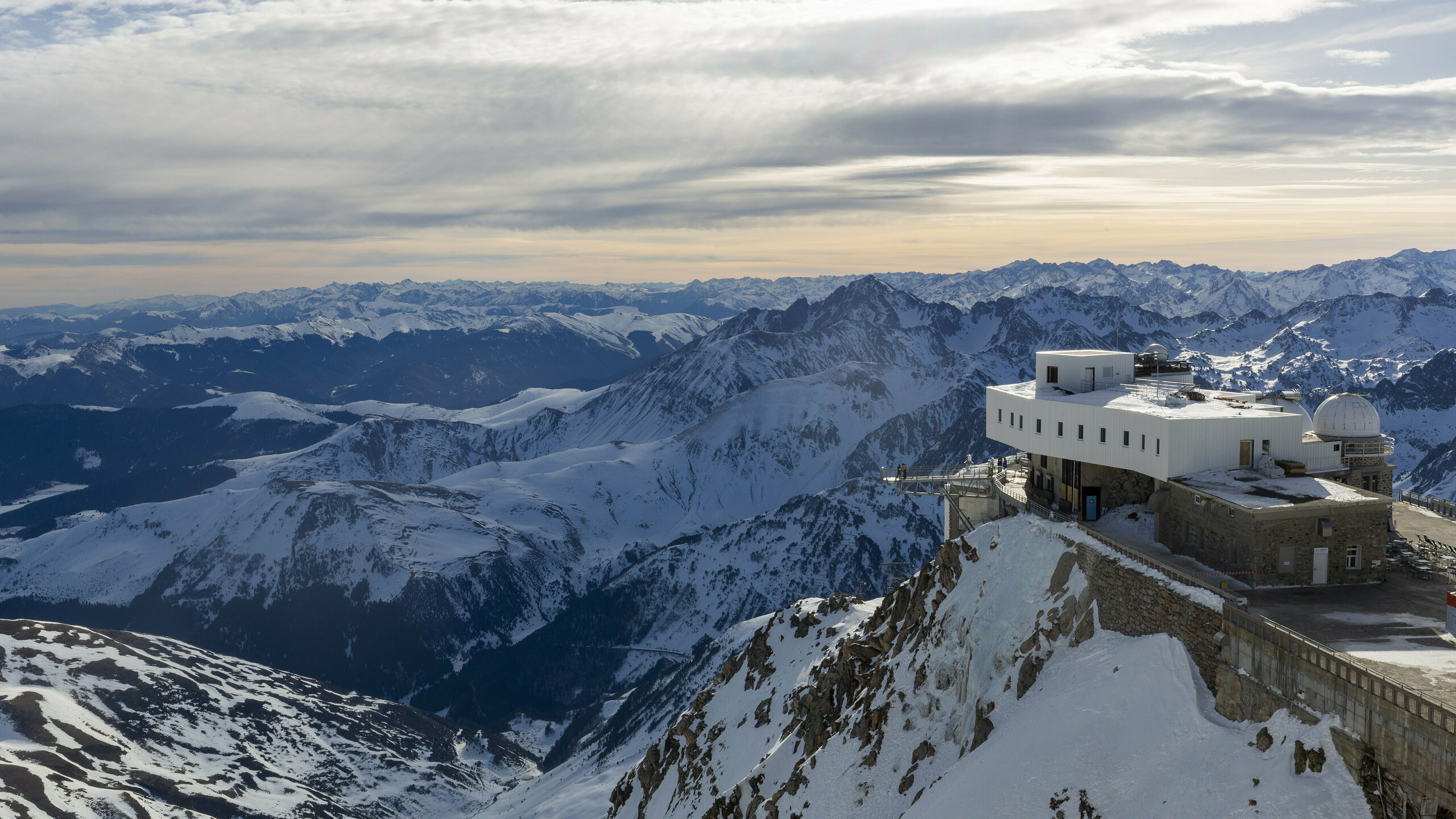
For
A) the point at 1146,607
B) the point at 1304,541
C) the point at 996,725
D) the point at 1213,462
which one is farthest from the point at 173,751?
the point at 1304,541

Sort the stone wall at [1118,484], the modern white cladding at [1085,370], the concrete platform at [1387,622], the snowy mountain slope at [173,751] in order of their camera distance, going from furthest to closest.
Result: the snowy mountain slope at [173,751] → the modern white cladding at [1085,370] → the stone wall at [1118,484] → the concrete platform at [1387,622]

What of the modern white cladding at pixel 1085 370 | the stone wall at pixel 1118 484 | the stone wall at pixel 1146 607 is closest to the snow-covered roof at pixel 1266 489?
the stone wall at pixel 1118 484

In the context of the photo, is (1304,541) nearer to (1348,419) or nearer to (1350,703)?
(1350,703)

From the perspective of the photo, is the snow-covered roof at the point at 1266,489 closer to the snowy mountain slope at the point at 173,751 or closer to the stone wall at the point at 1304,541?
the stone wall at the point at 1304,541

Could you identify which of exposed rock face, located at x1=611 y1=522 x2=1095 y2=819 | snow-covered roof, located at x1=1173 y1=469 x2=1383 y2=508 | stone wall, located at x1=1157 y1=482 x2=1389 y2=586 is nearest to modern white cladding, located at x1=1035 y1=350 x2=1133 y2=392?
exposed rock face, located at x1=611 y1=522 x2=1095 y2=819

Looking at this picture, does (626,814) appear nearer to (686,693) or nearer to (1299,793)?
(1299,793)

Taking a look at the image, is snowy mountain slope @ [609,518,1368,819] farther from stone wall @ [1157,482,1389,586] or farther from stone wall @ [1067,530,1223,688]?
stone wall @ [1157,482,1389,586]

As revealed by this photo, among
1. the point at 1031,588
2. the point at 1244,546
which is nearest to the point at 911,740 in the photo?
the point at 1031,588

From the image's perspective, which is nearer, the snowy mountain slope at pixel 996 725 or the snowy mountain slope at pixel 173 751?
the snowy mountain slope at pixel 996 725
